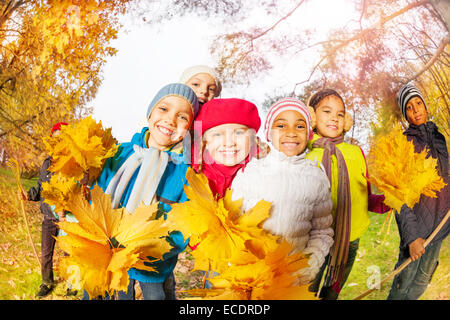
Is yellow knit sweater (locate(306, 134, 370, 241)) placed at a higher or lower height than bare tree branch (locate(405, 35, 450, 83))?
lower

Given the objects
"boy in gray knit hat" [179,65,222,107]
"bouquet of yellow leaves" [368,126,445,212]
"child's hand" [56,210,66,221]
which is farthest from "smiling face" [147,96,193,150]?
"bouquet of yellow leaves" [368,126,445,212]

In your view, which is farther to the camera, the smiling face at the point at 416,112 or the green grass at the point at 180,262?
the smiling face at the point at 416,112

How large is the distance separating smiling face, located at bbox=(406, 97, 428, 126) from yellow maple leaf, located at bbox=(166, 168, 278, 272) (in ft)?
2.30

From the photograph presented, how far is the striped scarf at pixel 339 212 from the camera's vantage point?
1.08 m

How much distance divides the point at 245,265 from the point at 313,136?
446 millimetres

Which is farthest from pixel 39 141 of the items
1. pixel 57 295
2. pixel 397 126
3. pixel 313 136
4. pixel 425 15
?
pixel 425 15

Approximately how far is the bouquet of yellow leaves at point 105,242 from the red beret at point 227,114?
11.9 inches

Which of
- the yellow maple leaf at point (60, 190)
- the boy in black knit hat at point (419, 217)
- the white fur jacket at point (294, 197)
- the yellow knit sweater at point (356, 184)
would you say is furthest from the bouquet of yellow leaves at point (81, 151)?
the boy in black knit hat at point (419, 217)

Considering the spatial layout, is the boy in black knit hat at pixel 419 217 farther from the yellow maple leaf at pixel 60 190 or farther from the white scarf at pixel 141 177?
the yellow maple leaf at pixel 60 190

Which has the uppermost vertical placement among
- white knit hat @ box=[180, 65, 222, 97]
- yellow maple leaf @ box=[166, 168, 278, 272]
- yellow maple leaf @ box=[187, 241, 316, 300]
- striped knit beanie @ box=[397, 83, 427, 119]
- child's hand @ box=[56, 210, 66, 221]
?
white knit hat @ box=[180, 65, 222, 97]

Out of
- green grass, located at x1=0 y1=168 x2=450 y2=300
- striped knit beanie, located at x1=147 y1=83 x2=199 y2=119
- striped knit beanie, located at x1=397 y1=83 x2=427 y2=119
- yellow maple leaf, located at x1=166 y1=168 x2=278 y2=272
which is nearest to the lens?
yellow maple leaf, located at x1=166 y1=168 x2=278 y2=272

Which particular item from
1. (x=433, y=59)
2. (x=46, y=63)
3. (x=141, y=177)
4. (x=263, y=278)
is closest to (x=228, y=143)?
(x=141, y=177)

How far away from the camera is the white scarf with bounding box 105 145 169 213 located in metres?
1.05

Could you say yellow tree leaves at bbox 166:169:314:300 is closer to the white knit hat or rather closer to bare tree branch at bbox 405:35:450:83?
the white knit hat
